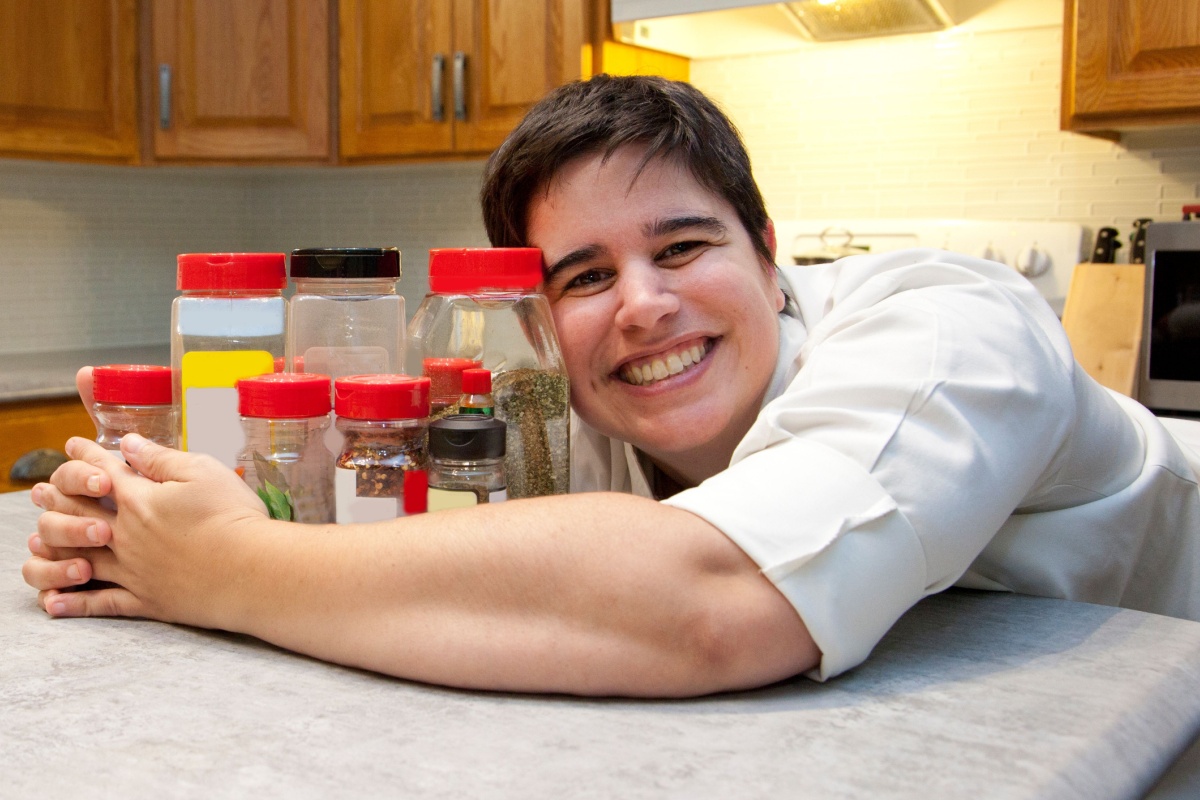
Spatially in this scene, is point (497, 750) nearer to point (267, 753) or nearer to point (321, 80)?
point (267, 753)

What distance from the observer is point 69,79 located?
2.86 meters

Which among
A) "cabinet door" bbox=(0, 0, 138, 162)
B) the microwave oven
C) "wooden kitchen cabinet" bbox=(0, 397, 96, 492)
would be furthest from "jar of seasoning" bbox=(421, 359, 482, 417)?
"cabinet door" bbox=(0, 0, 138, 162)

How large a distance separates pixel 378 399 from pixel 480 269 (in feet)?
0.52

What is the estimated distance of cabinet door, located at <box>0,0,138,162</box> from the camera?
2.74 metres

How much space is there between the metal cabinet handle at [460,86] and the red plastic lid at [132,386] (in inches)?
82.8

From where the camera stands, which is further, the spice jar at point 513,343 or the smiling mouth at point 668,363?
the smiling mouth at point 668,363

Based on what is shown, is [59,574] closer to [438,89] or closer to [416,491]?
[416,491]

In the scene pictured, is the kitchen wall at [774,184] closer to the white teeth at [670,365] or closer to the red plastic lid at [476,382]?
the white teeth at [670,365]

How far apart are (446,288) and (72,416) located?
6.82 feet

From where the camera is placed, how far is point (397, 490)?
79cm

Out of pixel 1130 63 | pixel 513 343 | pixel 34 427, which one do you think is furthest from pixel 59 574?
pixel 1130 63

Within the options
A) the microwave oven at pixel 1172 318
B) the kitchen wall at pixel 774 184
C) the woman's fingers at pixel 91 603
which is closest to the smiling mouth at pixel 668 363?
the woman's fingers at pixel 91 603

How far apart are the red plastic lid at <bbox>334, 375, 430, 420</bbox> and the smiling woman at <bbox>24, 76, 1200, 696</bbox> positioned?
0.09 metres

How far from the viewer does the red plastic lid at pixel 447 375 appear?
34.2 inches
